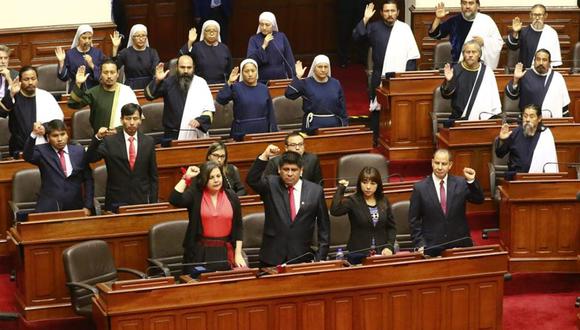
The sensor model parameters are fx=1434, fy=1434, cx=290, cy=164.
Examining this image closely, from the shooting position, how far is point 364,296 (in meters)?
7.62

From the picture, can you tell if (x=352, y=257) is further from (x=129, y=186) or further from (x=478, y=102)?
(x=478, y=102)

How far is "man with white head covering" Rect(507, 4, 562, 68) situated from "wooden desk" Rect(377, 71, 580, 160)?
1.03 meters

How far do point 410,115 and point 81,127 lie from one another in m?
2.29

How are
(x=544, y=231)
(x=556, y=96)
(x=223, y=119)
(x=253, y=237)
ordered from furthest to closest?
(x=223, y=119) < (x=556, y=96) < (x=544, y=231) < (x=253, y=237)

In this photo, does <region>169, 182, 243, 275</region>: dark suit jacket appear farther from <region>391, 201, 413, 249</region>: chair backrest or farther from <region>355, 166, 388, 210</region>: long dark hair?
<region>391, 201, 413, 249</region>: chair backrest

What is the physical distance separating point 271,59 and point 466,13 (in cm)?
148

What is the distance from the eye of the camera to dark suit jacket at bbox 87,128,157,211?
26.8 feet

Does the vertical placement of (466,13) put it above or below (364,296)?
above

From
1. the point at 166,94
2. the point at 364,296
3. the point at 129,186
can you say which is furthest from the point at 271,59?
the point at 364,296

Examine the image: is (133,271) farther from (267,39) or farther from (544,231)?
(267,39)

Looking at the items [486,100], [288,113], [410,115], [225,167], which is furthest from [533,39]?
[225,167]

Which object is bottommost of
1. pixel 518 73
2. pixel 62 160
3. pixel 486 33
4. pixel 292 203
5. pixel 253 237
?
pixel 253 237

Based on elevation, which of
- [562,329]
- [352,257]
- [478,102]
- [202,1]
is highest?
[202,1]

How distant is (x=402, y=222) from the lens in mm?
8367
